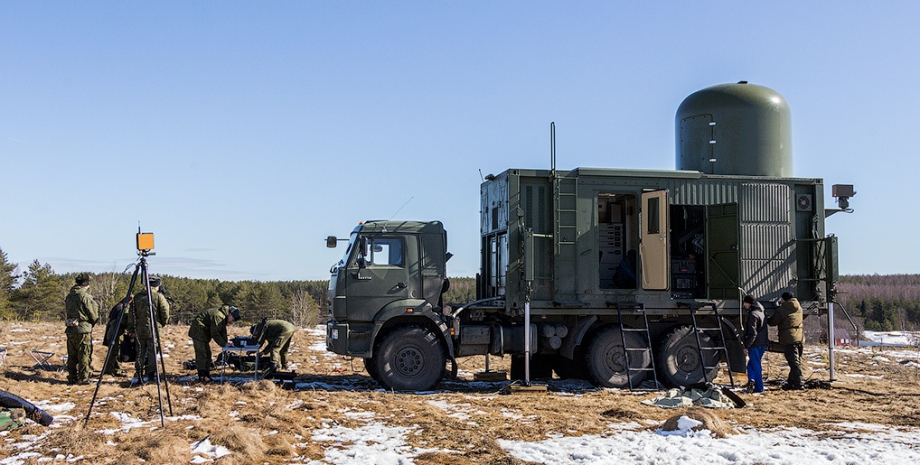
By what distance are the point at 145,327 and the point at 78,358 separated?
3.54 ft

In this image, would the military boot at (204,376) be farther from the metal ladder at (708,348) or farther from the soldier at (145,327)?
the metal ladder at (708,348)

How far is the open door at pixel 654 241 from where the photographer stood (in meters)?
13.0

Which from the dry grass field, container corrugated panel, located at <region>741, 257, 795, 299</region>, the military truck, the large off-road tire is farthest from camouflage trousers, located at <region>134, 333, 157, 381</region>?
container corrugated panel, located at <region>741, 257, 795, 299</region>

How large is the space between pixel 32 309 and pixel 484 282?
4779cm

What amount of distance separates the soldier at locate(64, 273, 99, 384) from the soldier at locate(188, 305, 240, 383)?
1548 millimetres

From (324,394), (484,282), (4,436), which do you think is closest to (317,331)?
(484,282)

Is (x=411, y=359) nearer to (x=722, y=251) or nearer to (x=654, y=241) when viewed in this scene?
(x=654, y=241)

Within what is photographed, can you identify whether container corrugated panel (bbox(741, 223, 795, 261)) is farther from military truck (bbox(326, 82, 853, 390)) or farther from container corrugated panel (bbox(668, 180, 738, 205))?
container corrugated panel (bbox(668, 180, 738, 205))

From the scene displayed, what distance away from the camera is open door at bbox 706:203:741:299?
43.9 ft

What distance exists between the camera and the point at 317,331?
73.5 ft

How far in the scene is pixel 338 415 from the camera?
32.1ft

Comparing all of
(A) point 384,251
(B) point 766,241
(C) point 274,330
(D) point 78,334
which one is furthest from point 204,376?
(B) point 766,241

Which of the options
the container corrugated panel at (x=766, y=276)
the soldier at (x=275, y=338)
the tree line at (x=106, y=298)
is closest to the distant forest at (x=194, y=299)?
the tree line at (x=106, y=298)

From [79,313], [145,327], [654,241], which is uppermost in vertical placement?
[654,241]
